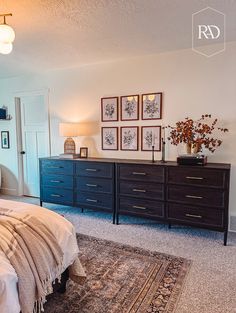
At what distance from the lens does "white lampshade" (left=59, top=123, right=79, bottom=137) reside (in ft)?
13.0

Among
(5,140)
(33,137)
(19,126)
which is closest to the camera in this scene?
(33,137)

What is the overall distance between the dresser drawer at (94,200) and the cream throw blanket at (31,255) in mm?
1879

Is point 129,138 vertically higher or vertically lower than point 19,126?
lower

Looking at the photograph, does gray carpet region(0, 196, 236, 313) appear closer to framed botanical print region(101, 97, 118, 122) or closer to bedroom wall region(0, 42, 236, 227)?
bedroom wall region(0, 42, 236, 227)

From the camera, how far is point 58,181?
4.05 meters

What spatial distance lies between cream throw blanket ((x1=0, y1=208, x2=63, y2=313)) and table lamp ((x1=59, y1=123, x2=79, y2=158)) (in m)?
2.30

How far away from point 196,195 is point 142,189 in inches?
28.5

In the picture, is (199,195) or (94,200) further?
(94,200)

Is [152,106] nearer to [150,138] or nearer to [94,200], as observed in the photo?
[150,138]

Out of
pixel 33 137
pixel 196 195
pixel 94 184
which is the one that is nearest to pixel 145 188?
pixel 196 195

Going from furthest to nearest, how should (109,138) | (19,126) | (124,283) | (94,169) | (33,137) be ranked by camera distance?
(19,126)
(33,137)
(109,138)
(94,169)
(124,283)

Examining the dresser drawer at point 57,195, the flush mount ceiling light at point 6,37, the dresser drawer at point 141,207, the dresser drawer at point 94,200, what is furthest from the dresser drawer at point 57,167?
the flush mount ceiling light at point 6,37

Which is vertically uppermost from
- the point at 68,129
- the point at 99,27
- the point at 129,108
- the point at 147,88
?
the point at 99,27

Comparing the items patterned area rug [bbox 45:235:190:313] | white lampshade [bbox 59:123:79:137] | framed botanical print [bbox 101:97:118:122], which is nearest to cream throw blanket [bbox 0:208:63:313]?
patterned area rug [bbox 45:235:190:313]
